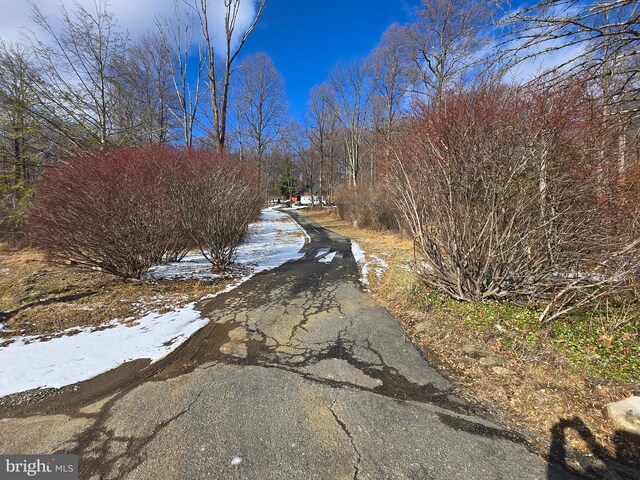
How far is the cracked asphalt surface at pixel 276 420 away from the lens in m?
1.90

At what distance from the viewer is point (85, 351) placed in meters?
3.54

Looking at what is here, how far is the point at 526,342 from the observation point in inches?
130

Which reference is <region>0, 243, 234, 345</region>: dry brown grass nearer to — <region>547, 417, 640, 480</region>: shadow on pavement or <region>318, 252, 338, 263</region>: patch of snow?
<region>318, 252, 338, 263</region>: patch of snow

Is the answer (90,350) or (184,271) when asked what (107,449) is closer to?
(90,350)

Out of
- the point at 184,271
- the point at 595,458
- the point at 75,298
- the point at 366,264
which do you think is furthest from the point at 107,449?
the point at 366,264

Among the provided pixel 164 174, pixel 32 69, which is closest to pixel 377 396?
pixel 164 174

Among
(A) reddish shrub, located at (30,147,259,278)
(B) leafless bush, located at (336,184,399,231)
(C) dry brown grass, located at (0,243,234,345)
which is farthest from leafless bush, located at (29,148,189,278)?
(B) leafless bush, located at (336,184,399,231)

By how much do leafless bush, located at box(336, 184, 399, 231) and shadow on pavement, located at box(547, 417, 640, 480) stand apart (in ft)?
36.6

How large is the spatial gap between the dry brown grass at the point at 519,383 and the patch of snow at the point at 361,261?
2.67 meters

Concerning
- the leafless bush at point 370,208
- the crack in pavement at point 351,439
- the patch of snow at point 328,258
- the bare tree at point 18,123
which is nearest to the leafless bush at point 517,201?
the crack in pavement at point 351,439

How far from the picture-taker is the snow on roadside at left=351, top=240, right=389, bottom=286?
23.0ft

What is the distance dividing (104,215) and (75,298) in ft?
5.80

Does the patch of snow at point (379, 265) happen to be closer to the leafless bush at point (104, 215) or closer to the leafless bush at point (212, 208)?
the leafless bush at point (212, 208)

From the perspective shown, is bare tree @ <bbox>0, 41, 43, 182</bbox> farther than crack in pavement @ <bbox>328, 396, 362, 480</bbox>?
Yes
